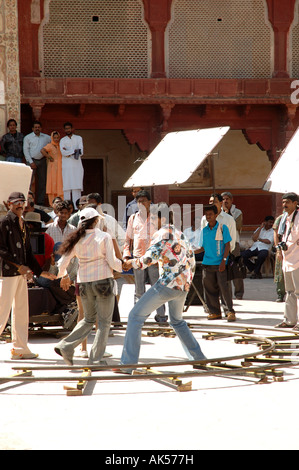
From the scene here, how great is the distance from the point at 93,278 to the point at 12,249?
4.20 feet

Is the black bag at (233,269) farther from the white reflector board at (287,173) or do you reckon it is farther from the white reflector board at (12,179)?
the white reflector board at (12,179)

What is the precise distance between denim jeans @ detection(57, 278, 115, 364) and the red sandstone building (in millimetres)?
11857

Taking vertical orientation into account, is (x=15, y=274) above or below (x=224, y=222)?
below

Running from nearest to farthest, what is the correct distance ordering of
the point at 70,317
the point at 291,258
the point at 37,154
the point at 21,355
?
the point at 21,355, the point at 70,317, the point at 291,258, the point at 37,154

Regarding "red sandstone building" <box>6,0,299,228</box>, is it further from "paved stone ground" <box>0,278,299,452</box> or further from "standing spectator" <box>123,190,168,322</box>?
"paved stone ground" <box>0,278,299,452</box>

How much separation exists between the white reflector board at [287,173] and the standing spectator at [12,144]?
7.96m

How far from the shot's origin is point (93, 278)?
7547mm

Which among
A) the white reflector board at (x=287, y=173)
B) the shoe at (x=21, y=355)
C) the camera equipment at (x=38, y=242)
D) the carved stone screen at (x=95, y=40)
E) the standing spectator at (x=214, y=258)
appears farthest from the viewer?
the carved stone screen at (x=95, y=40)

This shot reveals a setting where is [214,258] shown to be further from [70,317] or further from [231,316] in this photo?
[70,317]

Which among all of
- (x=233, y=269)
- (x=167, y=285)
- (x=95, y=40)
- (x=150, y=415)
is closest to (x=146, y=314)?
(x=167, y=285)

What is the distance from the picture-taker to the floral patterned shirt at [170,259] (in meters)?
7.21

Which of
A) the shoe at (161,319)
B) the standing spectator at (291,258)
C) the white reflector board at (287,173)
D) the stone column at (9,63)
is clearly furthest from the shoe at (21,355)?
the stone column at (9,63)

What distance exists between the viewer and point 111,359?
8219 millimetres

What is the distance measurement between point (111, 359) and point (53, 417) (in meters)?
2.44
